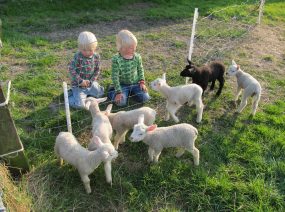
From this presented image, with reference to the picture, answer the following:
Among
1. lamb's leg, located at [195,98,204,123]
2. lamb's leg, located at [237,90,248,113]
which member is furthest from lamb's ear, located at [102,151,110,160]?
lamb's leg, located at [237,90,248,113]

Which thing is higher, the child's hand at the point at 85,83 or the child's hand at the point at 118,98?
the child's hand at the point at 85,83

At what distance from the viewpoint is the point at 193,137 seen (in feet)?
17.1

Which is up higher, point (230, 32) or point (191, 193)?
point (230, 32)

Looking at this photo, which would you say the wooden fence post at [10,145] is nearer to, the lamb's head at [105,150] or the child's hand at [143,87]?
the lamb's head at [105,150]

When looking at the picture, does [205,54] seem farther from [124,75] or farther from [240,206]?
[240,206]

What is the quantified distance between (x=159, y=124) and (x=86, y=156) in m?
1.89

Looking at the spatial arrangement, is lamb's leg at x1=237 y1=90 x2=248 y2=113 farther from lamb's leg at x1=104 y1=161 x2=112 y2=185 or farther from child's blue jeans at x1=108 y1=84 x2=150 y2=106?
lamb's leg at x1=104 y1=161 x2=112 y2=185

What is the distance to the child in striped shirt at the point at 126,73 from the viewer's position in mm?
6340

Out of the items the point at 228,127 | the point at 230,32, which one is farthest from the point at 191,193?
the point at 230,32

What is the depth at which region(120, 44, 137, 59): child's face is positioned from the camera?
639 centimetres

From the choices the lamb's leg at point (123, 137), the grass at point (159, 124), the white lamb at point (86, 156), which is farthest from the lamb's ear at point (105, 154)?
the lamb's leg at point (123, 137)

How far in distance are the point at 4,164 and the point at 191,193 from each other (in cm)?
256

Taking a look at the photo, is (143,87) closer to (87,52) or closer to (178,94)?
(178,94)

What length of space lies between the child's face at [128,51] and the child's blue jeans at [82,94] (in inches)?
32.2
